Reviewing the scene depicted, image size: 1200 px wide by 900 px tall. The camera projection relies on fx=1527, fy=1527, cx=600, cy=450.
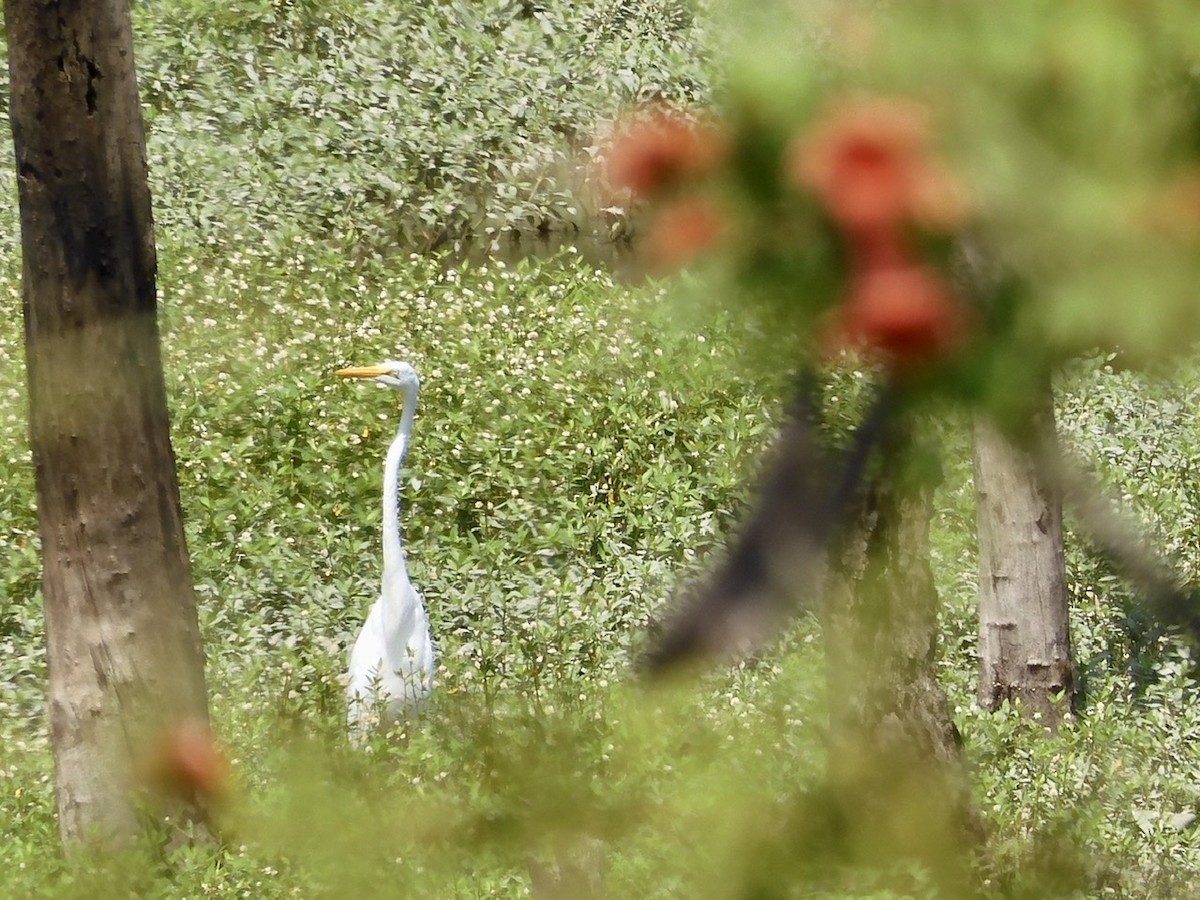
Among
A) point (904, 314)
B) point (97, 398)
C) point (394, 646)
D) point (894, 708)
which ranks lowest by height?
point (394, 646)

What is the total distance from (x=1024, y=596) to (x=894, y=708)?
180 cm

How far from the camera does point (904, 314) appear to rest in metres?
0.84

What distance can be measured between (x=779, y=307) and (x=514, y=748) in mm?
2784

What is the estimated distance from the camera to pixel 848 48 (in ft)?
3.00

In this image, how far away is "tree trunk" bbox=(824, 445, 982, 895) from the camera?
2604 millimetres

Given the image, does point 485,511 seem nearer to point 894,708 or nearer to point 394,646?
point 394,646

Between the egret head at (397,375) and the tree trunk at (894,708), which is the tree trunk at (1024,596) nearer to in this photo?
the tree trunk at (894,708)

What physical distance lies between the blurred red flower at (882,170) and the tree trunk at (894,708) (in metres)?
1.74

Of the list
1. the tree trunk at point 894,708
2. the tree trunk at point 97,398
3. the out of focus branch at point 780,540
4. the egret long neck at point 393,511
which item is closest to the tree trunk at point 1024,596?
the tree trunk at point 894,708

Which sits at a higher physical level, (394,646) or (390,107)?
(390,107)

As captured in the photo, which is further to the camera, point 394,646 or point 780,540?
point 394,646

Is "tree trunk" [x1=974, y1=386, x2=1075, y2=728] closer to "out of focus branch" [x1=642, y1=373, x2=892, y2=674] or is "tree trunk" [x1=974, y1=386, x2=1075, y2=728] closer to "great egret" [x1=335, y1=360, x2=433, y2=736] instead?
"great egret" [x1=335, y1=360, x2=433, y2=736]

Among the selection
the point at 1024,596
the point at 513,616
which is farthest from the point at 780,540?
the point at 513,616

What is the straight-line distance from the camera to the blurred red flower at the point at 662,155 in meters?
0.95
